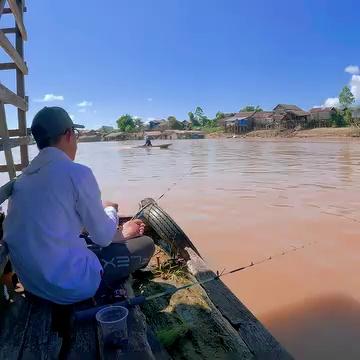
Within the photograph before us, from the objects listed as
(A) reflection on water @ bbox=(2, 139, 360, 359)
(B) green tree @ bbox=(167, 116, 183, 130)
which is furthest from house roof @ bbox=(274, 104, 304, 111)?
(A) reflection on water @ bbox=(2, 139, 360, 359)

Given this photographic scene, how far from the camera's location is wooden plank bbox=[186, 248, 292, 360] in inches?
89.4

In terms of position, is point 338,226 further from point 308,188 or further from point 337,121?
point 337,121

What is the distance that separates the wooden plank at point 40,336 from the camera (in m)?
1.98

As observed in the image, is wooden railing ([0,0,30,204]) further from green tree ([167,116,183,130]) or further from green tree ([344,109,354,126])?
green tree ([167,116,183,130])

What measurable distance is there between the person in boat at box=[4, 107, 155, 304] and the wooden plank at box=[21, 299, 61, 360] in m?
0.10

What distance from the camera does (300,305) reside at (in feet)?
14.4

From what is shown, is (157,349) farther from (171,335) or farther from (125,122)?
(125,122)

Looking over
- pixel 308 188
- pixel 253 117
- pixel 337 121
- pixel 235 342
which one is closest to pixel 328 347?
pixel 235 342

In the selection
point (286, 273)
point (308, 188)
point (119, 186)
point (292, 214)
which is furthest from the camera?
point (119, 186)

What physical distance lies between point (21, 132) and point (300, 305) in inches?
219

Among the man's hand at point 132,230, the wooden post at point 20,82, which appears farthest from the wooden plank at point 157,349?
the wooden post at point 20,82

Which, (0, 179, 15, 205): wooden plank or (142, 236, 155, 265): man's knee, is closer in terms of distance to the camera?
(0, 179, 15, 205): wooden plank

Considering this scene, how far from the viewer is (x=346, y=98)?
A: 3019 inches

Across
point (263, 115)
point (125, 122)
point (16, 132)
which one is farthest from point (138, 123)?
point (16, 132)
